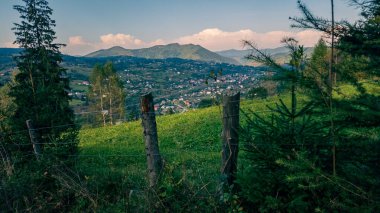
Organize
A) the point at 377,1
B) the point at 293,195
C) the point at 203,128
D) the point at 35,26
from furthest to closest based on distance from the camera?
the point at 35,26
the point at 203,128
the point at 293,195
the point at 377,1

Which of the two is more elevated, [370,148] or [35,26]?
[35,26]

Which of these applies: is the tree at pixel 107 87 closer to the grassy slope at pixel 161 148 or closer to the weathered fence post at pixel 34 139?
the grassy slope at pixel 161 148

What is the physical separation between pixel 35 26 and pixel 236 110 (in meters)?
22.0

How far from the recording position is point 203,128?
68.9ft

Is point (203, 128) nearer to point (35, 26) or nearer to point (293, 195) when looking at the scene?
point (35, 26)

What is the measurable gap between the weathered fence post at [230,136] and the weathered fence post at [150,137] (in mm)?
1120

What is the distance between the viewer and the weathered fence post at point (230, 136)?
5.14 meters

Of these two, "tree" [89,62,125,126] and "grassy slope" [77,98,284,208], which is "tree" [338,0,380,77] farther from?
"tree" [89,62,125,126]

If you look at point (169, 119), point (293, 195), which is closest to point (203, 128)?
point (169, 119)

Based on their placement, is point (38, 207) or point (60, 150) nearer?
point (38, 207)

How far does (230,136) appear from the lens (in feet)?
17.0

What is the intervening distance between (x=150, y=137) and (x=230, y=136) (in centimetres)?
132

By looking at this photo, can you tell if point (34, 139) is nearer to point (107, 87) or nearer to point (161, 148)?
point (161, 148)

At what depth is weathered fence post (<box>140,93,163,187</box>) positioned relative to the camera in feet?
17.6
